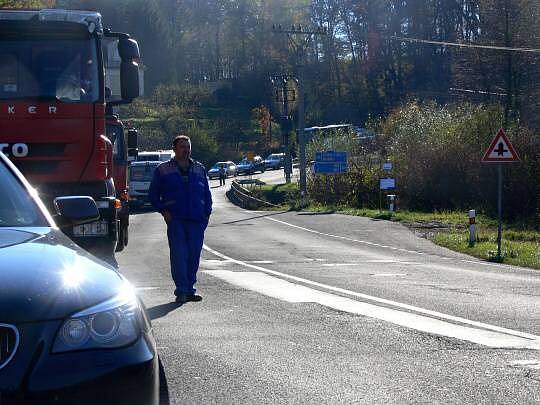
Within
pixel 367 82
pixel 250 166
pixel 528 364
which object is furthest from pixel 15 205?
pixel 250 166

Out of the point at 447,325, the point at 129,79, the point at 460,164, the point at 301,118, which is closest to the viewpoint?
the point at 447,325

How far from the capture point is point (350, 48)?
81.6 meters

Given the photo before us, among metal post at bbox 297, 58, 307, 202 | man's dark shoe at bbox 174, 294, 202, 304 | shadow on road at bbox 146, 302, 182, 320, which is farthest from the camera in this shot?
metal post at bbox 297, 58, 307, 202

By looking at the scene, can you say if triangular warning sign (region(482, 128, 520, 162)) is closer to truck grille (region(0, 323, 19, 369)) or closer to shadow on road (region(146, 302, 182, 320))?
shadow on road (region(146, 302, 182, 320))

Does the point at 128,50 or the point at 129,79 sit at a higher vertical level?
the point at 128,50

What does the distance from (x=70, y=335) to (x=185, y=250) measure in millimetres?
6493

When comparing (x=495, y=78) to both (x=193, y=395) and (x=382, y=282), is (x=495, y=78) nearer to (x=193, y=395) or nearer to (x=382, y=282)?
(x=382, y=282)

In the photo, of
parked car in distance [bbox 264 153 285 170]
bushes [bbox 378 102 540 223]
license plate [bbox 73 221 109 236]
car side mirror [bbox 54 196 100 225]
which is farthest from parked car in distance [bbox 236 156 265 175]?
car side mirror [bbox 54 196 100 225]

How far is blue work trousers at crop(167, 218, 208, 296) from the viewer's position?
33.3ft

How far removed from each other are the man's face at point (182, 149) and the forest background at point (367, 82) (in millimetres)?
23239

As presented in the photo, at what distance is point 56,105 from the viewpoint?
1205cm

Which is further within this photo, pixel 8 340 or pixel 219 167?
pixel 219 167

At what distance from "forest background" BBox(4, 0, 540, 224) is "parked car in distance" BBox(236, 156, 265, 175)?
3.25 metres

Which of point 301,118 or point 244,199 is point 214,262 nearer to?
point 301,118
